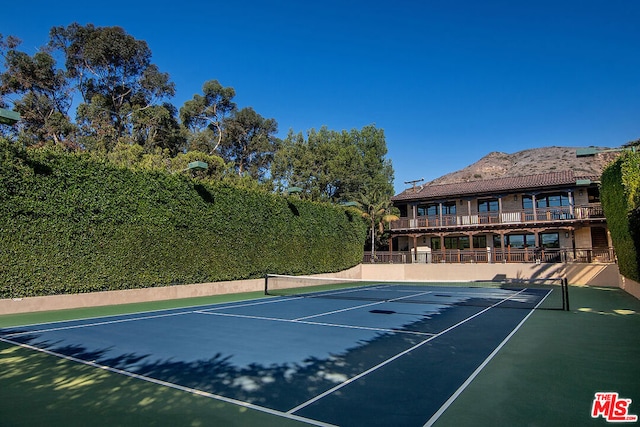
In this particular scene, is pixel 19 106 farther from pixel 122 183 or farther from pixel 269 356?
pixel 269 356

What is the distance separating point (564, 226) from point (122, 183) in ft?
96.8

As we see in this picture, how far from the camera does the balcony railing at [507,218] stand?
2878 centimetres

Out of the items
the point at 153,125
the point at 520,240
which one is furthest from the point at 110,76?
the point at 520,240

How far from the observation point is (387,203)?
35.9 meters

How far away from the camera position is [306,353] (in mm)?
6762

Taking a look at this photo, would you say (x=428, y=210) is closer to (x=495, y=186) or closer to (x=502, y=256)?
(x=495, y=186)

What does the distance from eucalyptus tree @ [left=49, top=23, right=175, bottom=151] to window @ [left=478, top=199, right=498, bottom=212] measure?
1243 inches

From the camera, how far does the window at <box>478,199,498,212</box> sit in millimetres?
34213

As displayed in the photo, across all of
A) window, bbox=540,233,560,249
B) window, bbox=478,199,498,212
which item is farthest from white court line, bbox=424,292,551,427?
window, bbox=478,199,498,212

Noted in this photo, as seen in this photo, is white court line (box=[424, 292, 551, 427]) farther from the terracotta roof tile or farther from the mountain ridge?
the mountain ridge

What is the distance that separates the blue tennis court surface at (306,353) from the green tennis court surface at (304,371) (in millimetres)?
30

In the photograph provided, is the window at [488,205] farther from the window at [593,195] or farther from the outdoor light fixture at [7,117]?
the outdoor light fixture at [7,117]

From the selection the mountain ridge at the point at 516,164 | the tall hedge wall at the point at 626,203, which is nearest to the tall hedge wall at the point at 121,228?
the tall hedge wall at the point at 626,203

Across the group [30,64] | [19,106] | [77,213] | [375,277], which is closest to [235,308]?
[77,213]
